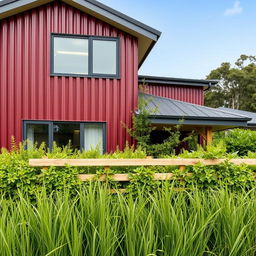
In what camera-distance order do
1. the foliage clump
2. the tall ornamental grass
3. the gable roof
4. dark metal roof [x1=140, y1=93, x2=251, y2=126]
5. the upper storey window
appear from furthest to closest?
the upper storey window
dark metal roof [x1=140, y1=93, x2=251, y2=126]
the foliage clump
the gable roof
the tall ornamental grass

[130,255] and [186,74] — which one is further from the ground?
[186,74]

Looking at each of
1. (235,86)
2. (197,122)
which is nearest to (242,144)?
(197,122)

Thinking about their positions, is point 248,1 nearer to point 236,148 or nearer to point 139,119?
point 236,148

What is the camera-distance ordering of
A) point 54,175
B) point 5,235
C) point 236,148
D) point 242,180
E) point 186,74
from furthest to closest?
point 186,74, point 236,148, point 242,180, point 54,175, point 5,235

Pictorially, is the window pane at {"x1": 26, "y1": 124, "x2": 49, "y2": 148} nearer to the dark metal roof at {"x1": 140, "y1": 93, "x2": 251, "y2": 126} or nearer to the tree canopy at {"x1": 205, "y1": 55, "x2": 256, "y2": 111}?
the dark metal roof at {"x1": 140, "y1": 93, "x2": 251, "y2": 126}

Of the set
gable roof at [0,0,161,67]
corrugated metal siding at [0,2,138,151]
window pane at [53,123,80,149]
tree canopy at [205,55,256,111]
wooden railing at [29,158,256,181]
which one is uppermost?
tree canopy at [205,55,256,111]

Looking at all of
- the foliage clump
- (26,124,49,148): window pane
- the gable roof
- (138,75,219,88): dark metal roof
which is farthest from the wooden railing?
(138,75,219,88): dark metal roof

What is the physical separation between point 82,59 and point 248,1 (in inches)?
844

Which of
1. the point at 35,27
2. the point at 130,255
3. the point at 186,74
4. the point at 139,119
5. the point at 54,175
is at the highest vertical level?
the point at 186,74

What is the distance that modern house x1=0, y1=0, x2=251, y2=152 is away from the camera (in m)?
6.79

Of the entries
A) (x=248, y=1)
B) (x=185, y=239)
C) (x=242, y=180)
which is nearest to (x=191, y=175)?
(x=242, y=180)

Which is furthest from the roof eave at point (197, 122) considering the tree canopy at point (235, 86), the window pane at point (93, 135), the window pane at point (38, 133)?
the tree canopy at point (235, 86)

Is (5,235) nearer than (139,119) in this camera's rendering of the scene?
Yes

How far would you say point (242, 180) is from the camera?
314 cm
